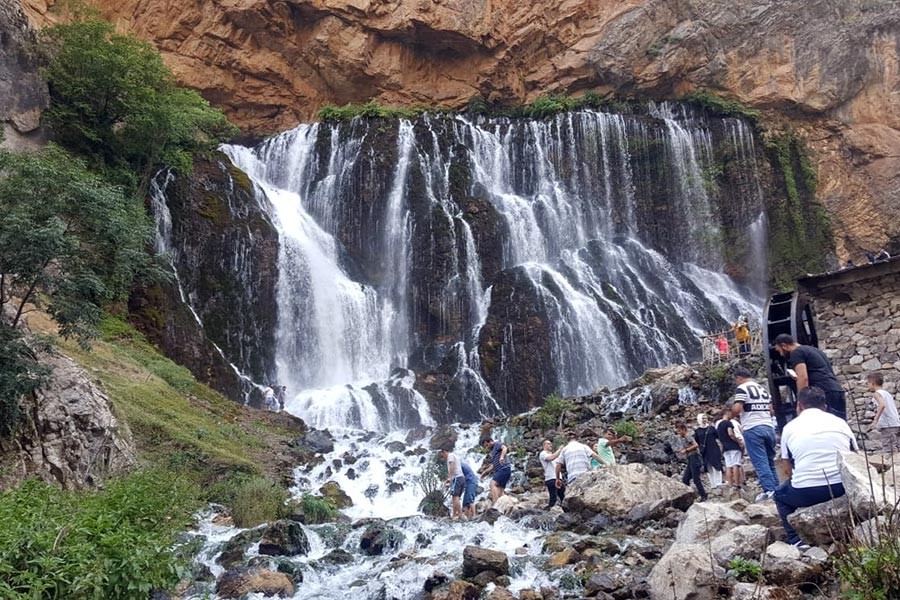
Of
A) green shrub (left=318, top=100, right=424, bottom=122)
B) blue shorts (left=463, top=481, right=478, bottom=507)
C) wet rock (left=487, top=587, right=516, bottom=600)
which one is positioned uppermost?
green shrub (left=318, top=100, right=424, bottom=122)

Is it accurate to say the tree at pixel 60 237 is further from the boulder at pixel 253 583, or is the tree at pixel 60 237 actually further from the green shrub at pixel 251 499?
the boulder at pixel 253 583

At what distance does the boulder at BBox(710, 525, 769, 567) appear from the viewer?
594 cm

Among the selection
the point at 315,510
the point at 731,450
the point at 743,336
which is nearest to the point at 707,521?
the point at 731,450

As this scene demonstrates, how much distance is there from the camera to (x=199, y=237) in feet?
81.8

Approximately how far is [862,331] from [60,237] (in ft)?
40.0

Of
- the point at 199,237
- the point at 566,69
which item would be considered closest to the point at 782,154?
the point at 566,69

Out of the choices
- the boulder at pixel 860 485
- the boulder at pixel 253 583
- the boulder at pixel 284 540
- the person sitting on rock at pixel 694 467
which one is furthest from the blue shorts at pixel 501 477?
the boulder at pixel 860 485

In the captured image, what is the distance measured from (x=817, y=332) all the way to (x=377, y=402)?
12.9 m

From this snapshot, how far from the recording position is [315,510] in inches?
480

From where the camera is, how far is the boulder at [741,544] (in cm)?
594

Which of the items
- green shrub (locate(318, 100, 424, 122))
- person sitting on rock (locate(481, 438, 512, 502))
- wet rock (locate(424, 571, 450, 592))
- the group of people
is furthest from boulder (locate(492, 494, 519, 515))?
green shrub (locate(318, 100, 424, 122))

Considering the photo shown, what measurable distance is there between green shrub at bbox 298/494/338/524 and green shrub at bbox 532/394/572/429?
6.74 m

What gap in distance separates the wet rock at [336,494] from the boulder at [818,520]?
10179 millimetres

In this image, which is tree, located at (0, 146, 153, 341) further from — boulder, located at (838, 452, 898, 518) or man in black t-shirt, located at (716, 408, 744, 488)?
boulder, located at (838, 452, 898, 518)
